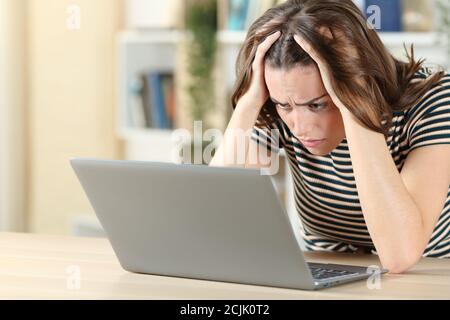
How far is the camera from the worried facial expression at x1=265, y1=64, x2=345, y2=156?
5.37 feet

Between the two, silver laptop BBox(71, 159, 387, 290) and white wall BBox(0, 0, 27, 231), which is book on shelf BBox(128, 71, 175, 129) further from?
silver laptop BBox(71, 159, 387, 290)

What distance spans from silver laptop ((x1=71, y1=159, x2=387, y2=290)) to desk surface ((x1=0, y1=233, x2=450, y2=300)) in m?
0.02

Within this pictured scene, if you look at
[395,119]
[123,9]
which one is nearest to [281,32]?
[395,119]

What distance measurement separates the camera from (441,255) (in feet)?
6.68

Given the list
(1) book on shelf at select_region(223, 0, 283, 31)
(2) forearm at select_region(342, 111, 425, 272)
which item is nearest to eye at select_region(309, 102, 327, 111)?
(2) forearm at select_region(342, 111, 425, 272)

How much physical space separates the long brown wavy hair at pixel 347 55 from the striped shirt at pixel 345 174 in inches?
1.7

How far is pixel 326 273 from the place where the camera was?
57.2 inches

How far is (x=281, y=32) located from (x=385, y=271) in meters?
0.51

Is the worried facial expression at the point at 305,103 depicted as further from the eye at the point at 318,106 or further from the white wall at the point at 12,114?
the white wall at the point at 12,114

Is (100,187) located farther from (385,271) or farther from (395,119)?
(395,119)

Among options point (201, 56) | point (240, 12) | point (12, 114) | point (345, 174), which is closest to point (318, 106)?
point (345, 174)

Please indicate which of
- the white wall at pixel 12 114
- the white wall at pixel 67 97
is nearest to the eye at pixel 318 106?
the white wall at pixel 67 97

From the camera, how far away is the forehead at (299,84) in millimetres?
1633

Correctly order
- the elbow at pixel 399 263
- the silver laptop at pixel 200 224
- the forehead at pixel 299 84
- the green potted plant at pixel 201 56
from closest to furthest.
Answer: the silver laptop at pixel 200 224
the elbow at pixel 399 263
the forehead at pixel 299 84
the green potted plant at pixel 201 56
